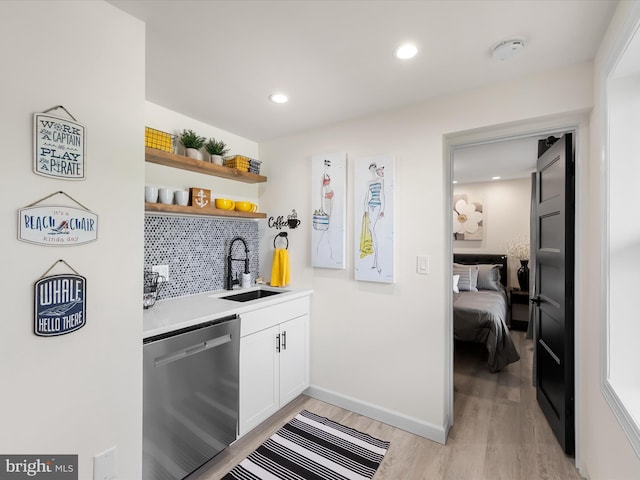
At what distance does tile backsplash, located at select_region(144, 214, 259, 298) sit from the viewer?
2.25 meters

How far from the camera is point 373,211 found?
238 cm

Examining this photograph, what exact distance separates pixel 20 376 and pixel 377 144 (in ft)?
7.70

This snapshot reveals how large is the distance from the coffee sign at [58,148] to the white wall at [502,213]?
18.0 ft

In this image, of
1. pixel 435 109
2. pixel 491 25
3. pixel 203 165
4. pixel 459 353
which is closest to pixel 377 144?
pixel 435 109

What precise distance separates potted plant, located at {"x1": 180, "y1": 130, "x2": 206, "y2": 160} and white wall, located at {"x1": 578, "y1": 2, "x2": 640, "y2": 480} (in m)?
2.41

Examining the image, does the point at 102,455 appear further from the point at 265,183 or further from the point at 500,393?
the point at 500,393

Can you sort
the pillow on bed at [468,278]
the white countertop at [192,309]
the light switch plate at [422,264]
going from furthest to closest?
the pillow on bed at [468,278] → the light switch plate at [422,264] → the white countertop at [192,309]

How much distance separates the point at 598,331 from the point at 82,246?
8.04 feet

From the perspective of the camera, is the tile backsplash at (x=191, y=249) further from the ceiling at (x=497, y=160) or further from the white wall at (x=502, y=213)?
the white wall at (x=502, y=213)

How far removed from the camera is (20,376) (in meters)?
1.08

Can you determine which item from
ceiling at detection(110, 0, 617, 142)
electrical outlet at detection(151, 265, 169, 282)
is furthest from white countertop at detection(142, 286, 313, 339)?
ceiling at detection(110, 0, 617, 142)

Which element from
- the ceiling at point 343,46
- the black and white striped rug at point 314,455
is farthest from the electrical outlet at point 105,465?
the ceiling at point 343,46

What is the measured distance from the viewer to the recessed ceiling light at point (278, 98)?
2092mm

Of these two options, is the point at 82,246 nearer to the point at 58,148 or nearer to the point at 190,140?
the point at 58,148
